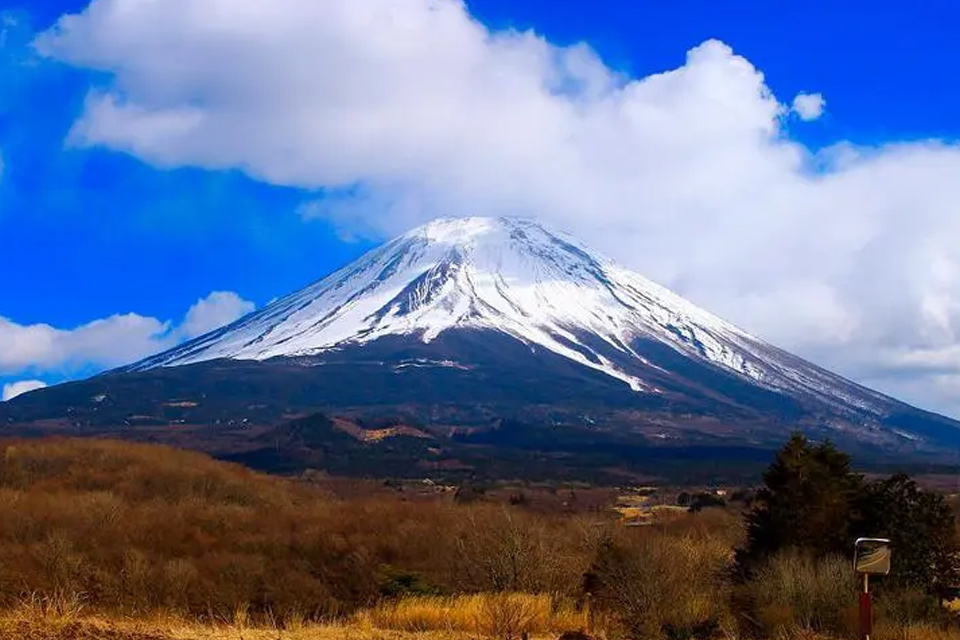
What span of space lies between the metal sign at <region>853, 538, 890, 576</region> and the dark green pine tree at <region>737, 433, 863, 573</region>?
13949 millimetres

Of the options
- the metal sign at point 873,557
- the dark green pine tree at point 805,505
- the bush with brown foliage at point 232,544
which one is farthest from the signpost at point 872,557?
the dark green pine tree at point 805,505

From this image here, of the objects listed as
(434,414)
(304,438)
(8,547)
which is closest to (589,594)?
(8,547)

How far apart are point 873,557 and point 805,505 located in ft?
51.2

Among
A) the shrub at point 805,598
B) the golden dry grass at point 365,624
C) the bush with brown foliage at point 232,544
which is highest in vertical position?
the golden dry grass at point 365,624

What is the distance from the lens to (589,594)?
22.5m

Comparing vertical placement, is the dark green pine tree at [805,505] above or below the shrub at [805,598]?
Answer: above

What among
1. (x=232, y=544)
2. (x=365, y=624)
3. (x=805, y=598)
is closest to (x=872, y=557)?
(x=365, y=624)

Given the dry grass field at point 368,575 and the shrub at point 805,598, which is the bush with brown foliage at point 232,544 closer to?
the dry grass field at point 368,575

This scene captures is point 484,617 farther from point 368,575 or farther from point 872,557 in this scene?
point 368,575

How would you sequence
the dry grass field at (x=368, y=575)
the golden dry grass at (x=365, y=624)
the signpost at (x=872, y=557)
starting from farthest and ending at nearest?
the dry grass field at (x=368, y=575) < the golden dry grass at (x=365, y=624) < the signpost at (x=872, y=557)

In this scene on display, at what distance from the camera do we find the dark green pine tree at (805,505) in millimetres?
27312

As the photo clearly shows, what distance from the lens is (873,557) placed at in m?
13.0

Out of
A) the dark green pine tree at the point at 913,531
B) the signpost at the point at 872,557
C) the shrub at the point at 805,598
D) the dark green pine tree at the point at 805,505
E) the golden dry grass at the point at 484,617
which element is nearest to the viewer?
the signpost at the point at 872,557

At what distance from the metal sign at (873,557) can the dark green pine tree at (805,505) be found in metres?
13.9
